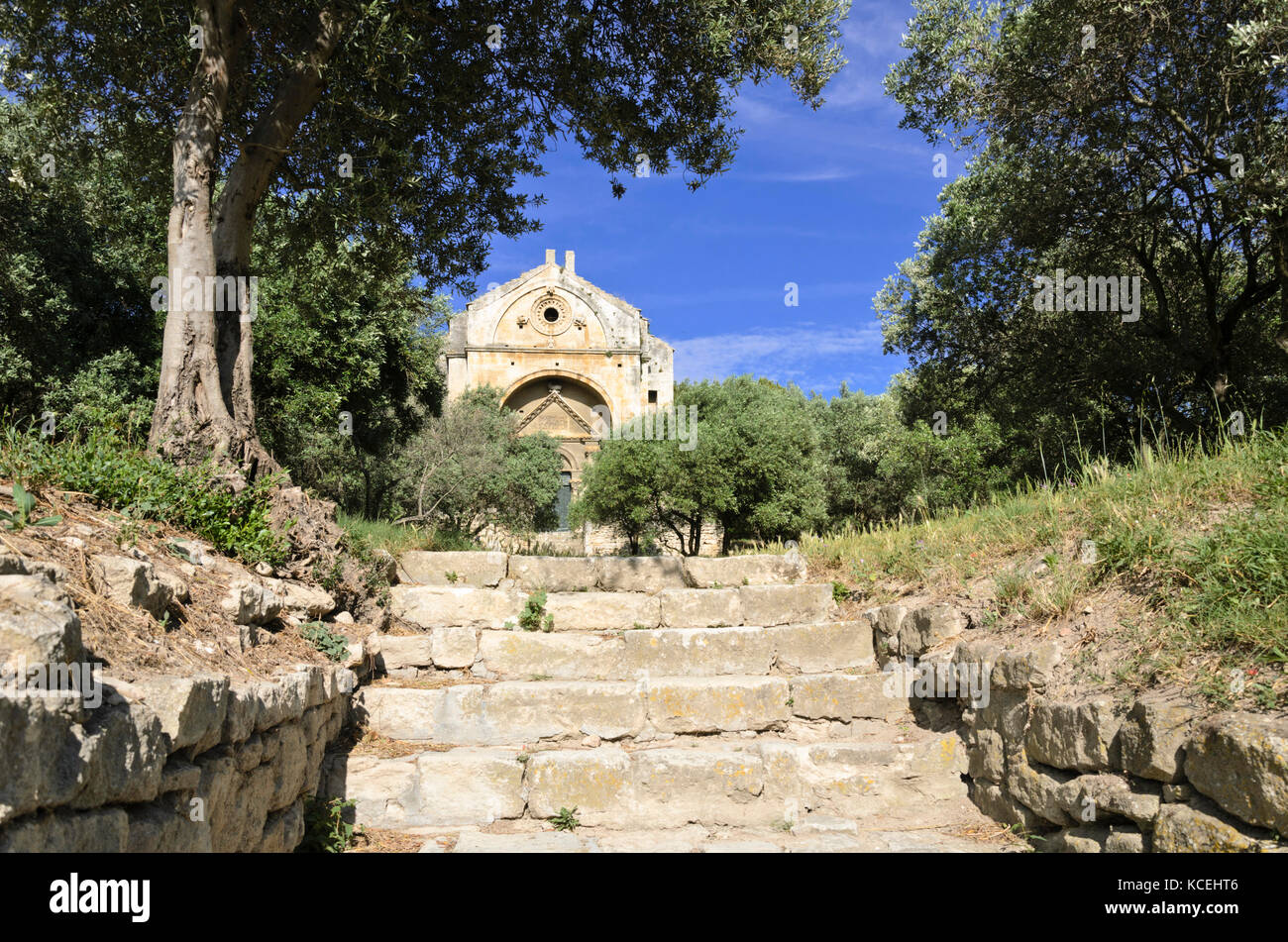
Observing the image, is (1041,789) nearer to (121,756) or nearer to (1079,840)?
(1079,840)

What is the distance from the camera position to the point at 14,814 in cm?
170

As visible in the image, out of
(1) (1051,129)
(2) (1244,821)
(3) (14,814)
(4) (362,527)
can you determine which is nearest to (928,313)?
(1) (1051,129)

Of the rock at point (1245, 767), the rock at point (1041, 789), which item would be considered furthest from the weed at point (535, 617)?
the rock at point (1245, 767)

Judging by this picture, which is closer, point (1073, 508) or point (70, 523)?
point (70, 523)

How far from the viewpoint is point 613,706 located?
566 centimetres

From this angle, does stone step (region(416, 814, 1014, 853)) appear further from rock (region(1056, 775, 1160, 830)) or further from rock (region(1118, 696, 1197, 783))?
rock (region(1118, 696, 1197, 783))

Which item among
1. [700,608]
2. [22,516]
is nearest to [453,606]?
[700,608]

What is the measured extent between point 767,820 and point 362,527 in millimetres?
4751

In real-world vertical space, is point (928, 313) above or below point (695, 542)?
above

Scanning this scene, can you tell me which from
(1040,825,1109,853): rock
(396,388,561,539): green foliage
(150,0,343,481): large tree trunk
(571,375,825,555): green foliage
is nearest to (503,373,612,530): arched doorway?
(396,388,561,539): green foliage

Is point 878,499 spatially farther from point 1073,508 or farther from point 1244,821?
point 1244,821

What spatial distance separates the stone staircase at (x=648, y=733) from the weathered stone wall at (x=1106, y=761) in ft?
1.33

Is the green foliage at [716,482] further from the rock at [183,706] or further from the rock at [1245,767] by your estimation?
the rock at [183,706]

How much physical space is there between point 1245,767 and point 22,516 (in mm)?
5044
